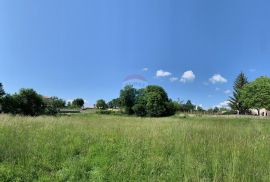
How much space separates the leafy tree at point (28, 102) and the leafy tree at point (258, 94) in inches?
1849

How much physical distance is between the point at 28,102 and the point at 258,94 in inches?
1936

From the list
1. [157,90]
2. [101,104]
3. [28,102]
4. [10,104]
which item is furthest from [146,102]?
[101,104]

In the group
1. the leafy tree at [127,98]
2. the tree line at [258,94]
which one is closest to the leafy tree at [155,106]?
the leafy tree at [127,98]

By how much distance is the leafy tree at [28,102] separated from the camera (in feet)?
153

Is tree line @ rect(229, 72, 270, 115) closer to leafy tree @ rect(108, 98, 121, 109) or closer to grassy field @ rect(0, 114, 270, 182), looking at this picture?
leafy tree @ rect(108, 98, 121, 109)

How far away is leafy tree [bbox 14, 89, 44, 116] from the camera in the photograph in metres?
46.6

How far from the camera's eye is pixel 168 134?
339 inches

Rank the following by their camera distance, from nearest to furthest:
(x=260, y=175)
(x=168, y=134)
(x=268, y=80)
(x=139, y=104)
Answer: (x=260, y=175)
(x=168, y=134)
(x=268, y=80)
(x=139, y=104)

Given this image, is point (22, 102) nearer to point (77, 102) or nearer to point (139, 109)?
point (139, 109)

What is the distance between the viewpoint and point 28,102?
4753 cm

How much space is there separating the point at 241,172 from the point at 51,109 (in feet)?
181

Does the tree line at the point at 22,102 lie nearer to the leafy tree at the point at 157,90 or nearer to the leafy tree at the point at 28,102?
the leafy tree at the point at 28,102

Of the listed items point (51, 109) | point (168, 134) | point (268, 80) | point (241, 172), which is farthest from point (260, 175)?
point (268, 80)

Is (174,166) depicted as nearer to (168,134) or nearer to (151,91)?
(168,134)
